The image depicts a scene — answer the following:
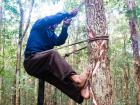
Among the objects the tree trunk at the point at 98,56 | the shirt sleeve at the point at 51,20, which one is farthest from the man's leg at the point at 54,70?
the shirt sleeve at the point at 51,20

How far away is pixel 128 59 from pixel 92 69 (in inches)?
721

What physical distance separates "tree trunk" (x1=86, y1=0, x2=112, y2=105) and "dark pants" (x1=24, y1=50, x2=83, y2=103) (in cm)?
29

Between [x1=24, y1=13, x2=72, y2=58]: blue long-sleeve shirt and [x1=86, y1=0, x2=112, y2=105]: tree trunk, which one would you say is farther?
[x1=24, y1=13, x2=72, y2=58]: blue long-sleeve shirt

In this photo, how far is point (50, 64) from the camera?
4023 millimetres

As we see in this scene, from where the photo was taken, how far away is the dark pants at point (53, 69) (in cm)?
401

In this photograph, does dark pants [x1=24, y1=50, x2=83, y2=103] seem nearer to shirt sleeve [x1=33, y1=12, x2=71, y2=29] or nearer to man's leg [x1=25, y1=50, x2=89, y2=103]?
man's leg [x1=25, y1=50, x2=89, y2=103]

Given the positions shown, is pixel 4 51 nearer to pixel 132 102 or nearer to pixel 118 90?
pixel 132 102

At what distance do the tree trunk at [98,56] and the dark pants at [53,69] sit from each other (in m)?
0.29

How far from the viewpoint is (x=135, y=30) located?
38.1 ft

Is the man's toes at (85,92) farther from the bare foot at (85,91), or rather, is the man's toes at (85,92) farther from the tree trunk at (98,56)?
the tree trunk at (98,56)

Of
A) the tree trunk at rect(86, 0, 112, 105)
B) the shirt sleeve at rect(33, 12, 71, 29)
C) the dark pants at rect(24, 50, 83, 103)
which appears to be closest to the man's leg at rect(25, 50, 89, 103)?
the dark pants at rect(24, 50, 83, 103)

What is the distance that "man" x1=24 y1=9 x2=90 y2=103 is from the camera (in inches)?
158

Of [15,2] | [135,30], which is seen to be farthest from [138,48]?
[15,2]

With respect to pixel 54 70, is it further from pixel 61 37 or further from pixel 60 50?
pixel 60 50
